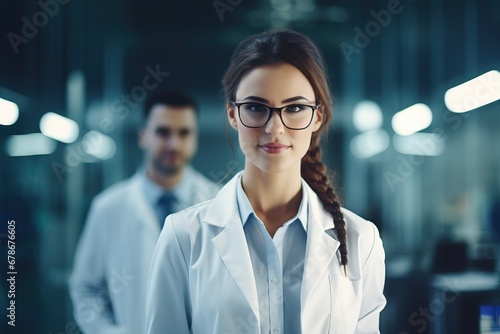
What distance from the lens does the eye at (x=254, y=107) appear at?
54.8 inches

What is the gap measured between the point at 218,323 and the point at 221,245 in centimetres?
22

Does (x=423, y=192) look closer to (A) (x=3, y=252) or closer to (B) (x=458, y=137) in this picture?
(B) (x=458, y=137)

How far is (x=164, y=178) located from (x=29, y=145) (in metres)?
0.91

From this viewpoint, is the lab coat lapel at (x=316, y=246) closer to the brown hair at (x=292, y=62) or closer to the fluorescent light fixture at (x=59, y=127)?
the brown hair at (x=292, y=62)

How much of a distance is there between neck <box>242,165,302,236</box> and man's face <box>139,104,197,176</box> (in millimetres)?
1382

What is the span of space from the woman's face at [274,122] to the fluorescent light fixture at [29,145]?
2051 mm

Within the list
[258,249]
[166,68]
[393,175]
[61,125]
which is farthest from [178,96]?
[258,249]

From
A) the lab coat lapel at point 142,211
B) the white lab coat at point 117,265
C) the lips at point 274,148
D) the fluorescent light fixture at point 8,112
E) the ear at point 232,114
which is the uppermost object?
the fluorescent light fixture at point 8,112

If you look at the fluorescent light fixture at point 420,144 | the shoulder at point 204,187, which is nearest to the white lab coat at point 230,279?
the shoulder at point 204,187

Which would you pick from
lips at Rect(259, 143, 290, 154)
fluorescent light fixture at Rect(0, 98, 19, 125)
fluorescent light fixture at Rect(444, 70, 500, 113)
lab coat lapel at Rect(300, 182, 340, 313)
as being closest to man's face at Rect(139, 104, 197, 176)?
fluorescent light fixture at Rect(0, 98, 19, 125)

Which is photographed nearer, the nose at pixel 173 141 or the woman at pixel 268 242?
the woman at pixel 268 242

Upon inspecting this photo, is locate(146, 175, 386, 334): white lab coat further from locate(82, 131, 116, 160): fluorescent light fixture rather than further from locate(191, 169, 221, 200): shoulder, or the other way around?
locate(82, 131, 116, 160): fluorescent light fixture

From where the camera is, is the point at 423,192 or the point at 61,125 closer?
the point at 61,125

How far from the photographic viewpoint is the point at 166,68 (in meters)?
3.45
